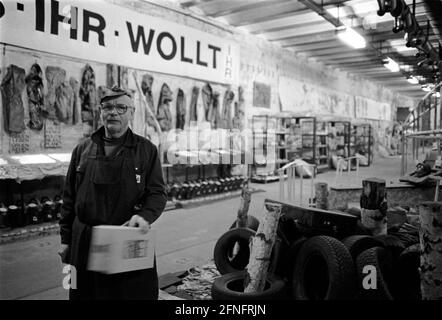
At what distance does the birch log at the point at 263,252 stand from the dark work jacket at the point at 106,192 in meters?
0.80

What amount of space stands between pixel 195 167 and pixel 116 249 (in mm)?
6425

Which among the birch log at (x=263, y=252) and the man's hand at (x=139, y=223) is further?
the birch log at (x=263, y=252)

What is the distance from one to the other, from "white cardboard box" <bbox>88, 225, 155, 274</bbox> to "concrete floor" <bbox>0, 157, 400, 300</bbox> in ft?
5.45

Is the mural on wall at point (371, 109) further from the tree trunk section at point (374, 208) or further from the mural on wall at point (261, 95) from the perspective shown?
the tree trunk section at point (374, 208)

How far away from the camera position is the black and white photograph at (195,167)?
2.11 m

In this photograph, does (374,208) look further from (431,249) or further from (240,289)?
(240,289)

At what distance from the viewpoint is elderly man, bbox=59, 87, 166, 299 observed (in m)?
2.01

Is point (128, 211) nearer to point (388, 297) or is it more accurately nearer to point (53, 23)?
point (388, 297)

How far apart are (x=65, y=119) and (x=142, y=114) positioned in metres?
1.46

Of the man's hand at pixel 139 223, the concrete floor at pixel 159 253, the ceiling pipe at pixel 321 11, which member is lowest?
the concrete floor at pixel 159 253

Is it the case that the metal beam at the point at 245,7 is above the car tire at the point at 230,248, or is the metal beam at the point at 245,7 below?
above

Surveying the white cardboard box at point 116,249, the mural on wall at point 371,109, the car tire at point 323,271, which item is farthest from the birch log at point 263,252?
the mural on wall at point 371,109

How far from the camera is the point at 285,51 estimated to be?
1174 cm
